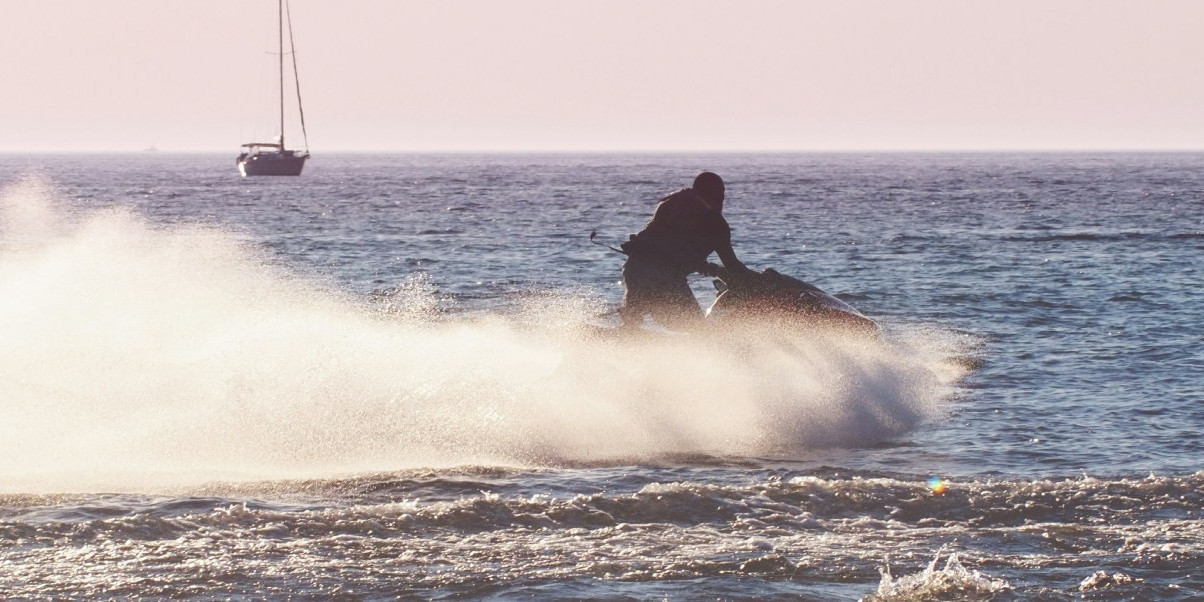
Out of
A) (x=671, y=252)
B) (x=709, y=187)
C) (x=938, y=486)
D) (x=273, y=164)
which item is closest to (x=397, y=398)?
(x=671, y=252)

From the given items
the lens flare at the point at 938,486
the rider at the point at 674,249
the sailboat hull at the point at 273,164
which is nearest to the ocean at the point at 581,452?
the lens flare at the point at 938,486

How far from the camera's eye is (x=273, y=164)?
113 meters

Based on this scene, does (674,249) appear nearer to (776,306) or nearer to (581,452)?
(776,306)

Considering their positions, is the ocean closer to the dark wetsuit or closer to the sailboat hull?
the dark wetsuit

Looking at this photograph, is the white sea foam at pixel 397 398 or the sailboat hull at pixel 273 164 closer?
the white sea foam at pixel 397 398

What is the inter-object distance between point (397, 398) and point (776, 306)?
3699 millimetres

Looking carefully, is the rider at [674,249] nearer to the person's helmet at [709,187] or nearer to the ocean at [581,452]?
the person's helmet at [709,187]

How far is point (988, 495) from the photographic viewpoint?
9914 mm

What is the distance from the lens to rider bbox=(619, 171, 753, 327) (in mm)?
12719

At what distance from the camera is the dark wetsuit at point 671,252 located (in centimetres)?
1273

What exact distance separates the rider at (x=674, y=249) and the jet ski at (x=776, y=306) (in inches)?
12.3

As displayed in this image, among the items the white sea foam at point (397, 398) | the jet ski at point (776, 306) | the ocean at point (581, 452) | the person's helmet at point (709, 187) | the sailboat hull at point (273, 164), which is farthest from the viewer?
the sailboat hull at point (273, 164)

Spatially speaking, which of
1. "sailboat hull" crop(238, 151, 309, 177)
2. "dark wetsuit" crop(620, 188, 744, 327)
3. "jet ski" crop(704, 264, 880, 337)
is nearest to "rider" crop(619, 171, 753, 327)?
"dark wetsuit" crop(620, 188, 744, 327)

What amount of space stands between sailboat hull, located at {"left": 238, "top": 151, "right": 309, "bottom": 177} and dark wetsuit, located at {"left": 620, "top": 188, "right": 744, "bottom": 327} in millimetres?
101902
